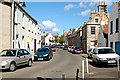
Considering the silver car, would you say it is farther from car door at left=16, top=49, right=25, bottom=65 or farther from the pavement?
the pavement

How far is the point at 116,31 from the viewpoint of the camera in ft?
92.5

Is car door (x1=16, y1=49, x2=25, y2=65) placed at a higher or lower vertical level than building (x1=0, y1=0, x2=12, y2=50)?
lower

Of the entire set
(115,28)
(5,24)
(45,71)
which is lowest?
(45,71)

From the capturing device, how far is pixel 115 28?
28.8m

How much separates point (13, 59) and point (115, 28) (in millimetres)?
15880

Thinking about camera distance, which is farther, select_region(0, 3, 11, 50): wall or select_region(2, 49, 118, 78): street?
select_region(0, 3, 11, 50): wall

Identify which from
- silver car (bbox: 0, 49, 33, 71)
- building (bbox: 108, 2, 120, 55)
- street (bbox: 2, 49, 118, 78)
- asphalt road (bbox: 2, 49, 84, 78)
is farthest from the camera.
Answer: building (bbox: 108, 2, 120, 55)

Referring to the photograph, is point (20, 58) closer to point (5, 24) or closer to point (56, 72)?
point (56, 72)

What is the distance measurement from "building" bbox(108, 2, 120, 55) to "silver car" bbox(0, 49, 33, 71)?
12.1m

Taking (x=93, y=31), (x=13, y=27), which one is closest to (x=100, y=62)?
(x=13, y=27)

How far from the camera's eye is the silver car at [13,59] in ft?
51.8

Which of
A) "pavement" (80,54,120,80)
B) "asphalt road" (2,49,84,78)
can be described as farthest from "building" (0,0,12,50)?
"pavement" (80,54,120,80)

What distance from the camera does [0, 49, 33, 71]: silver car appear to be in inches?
621

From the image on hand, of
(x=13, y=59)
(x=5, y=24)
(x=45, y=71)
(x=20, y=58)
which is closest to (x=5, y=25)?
(x=5, y=24)
